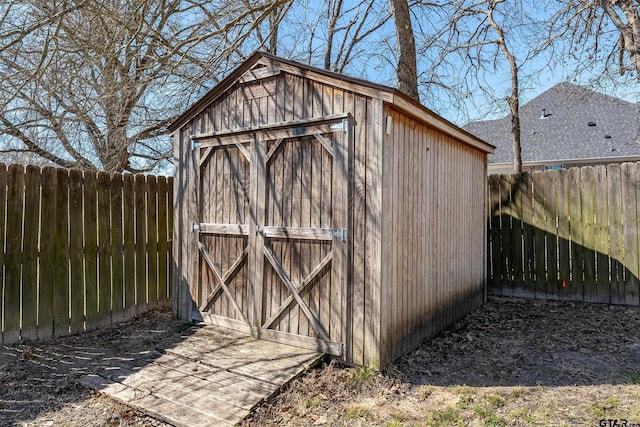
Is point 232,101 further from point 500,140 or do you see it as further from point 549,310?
point 500,140

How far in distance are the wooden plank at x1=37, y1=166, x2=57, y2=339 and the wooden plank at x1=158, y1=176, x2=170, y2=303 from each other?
136 centimetres

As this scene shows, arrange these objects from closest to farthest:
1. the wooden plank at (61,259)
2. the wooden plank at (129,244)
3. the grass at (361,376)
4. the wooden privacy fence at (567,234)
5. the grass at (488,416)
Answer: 1. the grass at (488,416)
2. the grass at (361,376)
3. the wooden plank at (61,259)
4. the wooden plank at (129,244)
5. the wooden privacy fence at (567,234)

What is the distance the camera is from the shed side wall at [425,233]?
3.57m

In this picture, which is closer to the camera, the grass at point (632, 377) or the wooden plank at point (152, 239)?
the grass at point (632, 377)

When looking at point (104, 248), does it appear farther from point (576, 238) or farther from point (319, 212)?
point (576, 238)

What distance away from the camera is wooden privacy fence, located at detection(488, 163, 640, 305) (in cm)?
569

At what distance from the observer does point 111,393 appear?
3.12 metres

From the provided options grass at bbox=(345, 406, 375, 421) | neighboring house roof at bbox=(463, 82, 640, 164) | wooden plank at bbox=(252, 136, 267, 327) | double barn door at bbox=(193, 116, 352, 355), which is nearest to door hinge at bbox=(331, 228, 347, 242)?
double barn door at bbox=(193, 116, 352, 355)

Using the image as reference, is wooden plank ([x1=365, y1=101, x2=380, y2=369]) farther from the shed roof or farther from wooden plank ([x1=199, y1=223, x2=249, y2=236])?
wooden plank ([x1=199, y1=223, x2=249, y2=236])

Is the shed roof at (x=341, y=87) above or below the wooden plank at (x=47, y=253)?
above

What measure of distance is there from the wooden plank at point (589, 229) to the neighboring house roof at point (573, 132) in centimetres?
768

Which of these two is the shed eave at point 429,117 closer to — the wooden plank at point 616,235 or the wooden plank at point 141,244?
the wooden plank at point 616,235

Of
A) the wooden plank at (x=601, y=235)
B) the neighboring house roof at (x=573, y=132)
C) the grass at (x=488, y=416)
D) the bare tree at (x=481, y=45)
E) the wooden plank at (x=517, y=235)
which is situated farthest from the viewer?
the neighboring house roof at (x=573, y=132)

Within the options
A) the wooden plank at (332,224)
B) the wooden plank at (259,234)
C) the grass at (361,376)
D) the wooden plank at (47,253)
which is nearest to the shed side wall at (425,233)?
the grass at (361,376)
